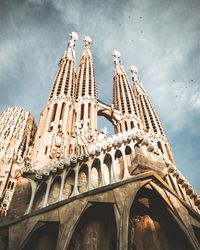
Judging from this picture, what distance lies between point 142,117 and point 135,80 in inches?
445

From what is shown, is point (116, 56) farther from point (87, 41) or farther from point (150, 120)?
point (150, 120)

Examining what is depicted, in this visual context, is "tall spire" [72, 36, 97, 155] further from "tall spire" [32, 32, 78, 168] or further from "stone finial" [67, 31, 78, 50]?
"stone finial" [67, 31, 78, 50]

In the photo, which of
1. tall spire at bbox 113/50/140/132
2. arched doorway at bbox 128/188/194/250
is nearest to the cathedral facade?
arched doorway at bbox 128/188/194/250

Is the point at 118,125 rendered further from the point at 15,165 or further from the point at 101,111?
the point at 15,165

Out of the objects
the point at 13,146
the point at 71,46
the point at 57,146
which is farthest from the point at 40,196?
the point at 71,46

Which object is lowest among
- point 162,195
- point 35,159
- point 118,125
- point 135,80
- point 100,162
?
point 162,195

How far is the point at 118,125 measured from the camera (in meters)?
28.1

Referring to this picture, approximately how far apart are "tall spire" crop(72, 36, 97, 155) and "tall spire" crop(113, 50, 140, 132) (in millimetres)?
4293

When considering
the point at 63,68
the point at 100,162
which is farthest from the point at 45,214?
the point at 63,68

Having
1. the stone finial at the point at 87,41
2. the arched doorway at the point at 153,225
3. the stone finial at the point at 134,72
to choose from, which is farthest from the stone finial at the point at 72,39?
the arched doorway at the point at 153,225

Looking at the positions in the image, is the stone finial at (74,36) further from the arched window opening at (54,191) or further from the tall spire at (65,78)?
the arched window opening at (54,191)

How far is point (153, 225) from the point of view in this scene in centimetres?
1355

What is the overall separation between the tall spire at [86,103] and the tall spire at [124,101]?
429 cm

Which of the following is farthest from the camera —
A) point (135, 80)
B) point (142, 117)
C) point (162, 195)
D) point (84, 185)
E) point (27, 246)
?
point (135, 80)
